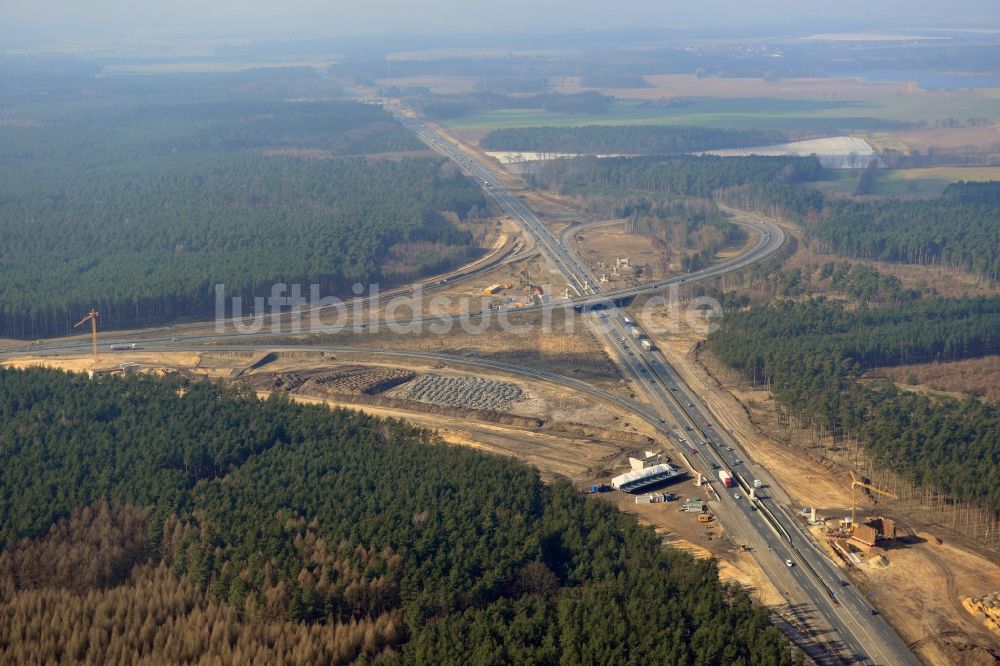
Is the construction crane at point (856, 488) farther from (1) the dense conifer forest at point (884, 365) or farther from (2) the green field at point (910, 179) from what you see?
(2) the green field at point (910, 179)

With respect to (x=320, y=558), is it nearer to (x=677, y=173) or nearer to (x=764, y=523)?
(x=764, y=523)

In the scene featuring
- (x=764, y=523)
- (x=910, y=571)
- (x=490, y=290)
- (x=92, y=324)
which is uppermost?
(x=490, y=290)

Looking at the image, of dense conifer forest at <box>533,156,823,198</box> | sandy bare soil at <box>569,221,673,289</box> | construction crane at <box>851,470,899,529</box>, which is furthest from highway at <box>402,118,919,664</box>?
dense conifer forest at <box>533,156,823,198</box>

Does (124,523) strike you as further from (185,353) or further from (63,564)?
(185,353)

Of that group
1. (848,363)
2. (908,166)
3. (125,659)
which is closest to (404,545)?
(125,659)

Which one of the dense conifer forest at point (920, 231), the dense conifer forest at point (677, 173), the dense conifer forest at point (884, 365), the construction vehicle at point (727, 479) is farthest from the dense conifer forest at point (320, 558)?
the dense conifer forest at point (677, 173)

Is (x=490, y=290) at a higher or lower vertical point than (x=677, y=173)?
lower

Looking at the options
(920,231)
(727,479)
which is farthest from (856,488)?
(920,231)
